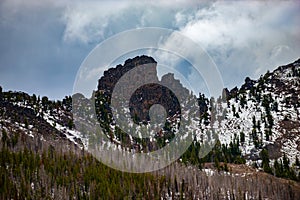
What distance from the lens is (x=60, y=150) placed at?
155500 mm

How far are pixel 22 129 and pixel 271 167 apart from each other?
125 meters

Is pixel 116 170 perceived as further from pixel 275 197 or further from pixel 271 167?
pixel 271 167

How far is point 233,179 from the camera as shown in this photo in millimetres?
143250

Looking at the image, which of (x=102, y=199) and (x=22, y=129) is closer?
(x=102, y=199)

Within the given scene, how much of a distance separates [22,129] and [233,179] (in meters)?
112

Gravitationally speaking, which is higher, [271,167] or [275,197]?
[271,167]

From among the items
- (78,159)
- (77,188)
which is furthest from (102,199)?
(78,159)

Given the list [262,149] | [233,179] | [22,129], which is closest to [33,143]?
[22,129]

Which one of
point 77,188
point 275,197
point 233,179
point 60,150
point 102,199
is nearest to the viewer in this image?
point 102,199

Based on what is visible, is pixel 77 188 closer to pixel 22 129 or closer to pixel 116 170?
pixel 116 170

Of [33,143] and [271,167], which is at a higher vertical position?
[33,143]

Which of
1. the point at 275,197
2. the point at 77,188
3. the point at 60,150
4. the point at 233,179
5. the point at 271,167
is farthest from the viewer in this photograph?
the point at 271,167

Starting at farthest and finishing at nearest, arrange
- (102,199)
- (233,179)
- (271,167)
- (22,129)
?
(22,129) → (271,167) → (233,179) → (102,199)

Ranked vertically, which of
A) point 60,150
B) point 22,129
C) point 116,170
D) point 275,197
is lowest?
point 275,197
